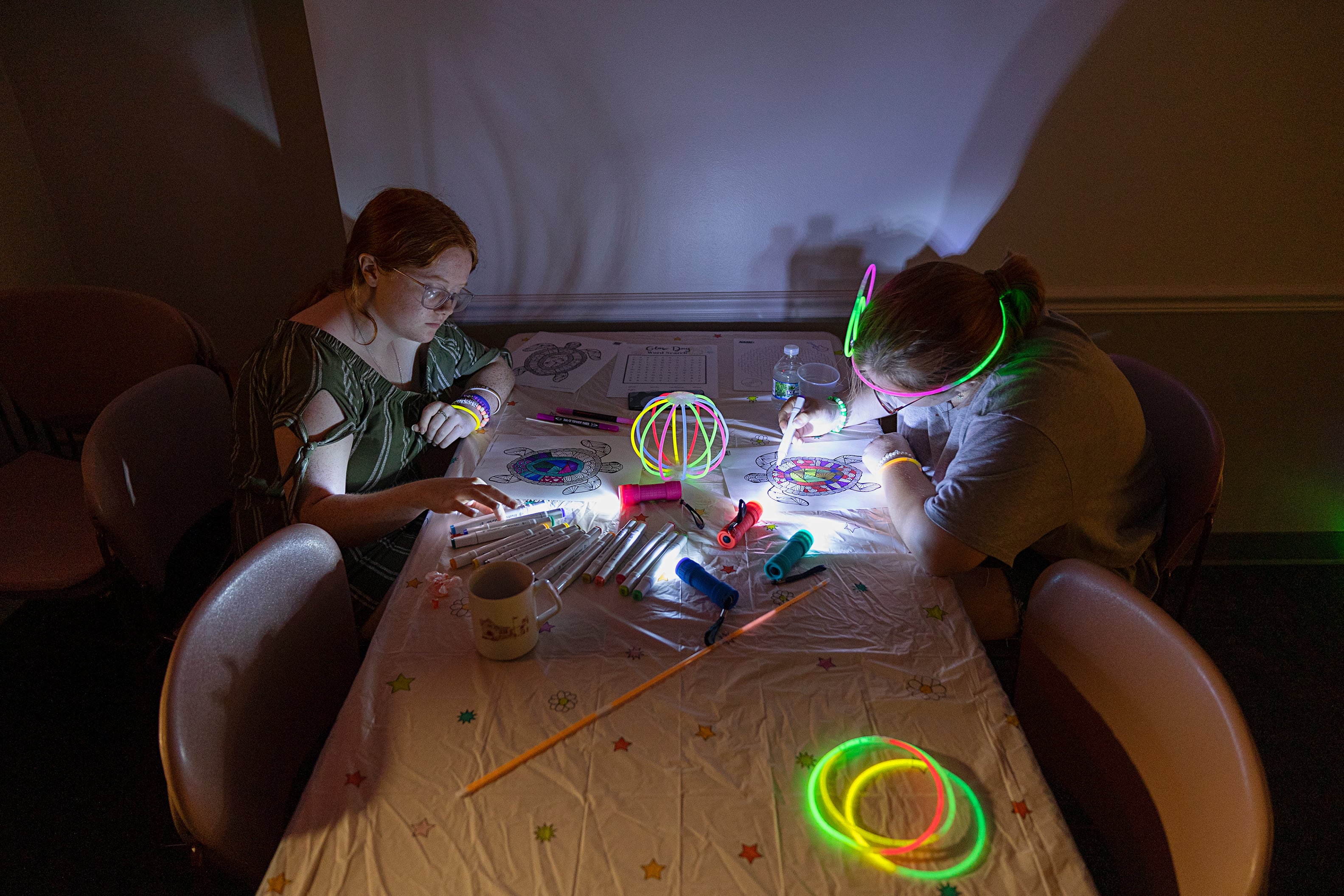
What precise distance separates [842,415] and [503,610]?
1.04 m

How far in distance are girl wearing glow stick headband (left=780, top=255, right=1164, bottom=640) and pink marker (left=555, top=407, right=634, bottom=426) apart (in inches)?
25.0

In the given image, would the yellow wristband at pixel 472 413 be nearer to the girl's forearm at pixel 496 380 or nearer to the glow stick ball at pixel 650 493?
the girl's forearm at pixel 496 380

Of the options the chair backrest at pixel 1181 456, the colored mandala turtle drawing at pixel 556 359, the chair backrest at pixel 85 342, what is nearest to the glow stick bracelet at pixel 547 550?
the colored mandala turtle drawing at pixel 556 359

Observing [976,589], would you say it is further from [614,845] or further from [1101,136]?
[1101,136]

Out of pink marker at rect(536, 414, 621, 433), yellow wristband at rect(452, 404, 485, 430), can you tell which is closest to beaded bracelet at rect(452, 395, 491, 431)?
yellow wristband at rect(452, 404, 485, 430)

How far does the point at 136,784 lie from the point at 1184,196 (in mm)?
3374

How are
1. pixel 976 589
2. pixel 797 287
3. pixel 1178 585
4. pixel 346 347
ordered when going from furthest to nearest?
pixel 1178 585 → pixel 797 287 → pixel 346 347 → pixel 976 589

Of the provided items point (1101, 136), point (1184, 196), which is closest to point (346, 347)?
point (1101, 136)

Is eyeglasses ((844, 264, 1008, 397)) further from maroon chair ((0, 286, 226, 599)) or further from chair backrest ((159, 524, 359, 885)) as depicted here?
maroon chair ((0, 286, 226, 599))

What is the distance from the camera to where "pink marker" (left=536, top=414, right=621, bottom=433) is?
5.87 feet

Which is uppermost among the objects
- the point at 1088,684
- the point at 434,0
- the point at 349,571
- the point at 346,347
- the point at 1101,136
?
the point at 434,0

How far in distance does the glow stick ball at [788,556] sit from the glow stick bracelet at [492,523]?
429 millimetres

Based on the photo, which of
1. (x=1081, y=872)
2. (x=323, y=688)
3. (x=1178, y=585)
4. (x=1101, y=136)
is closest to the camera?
(x=1081, y=872)

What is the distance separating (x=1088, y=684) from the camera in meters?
1.06
